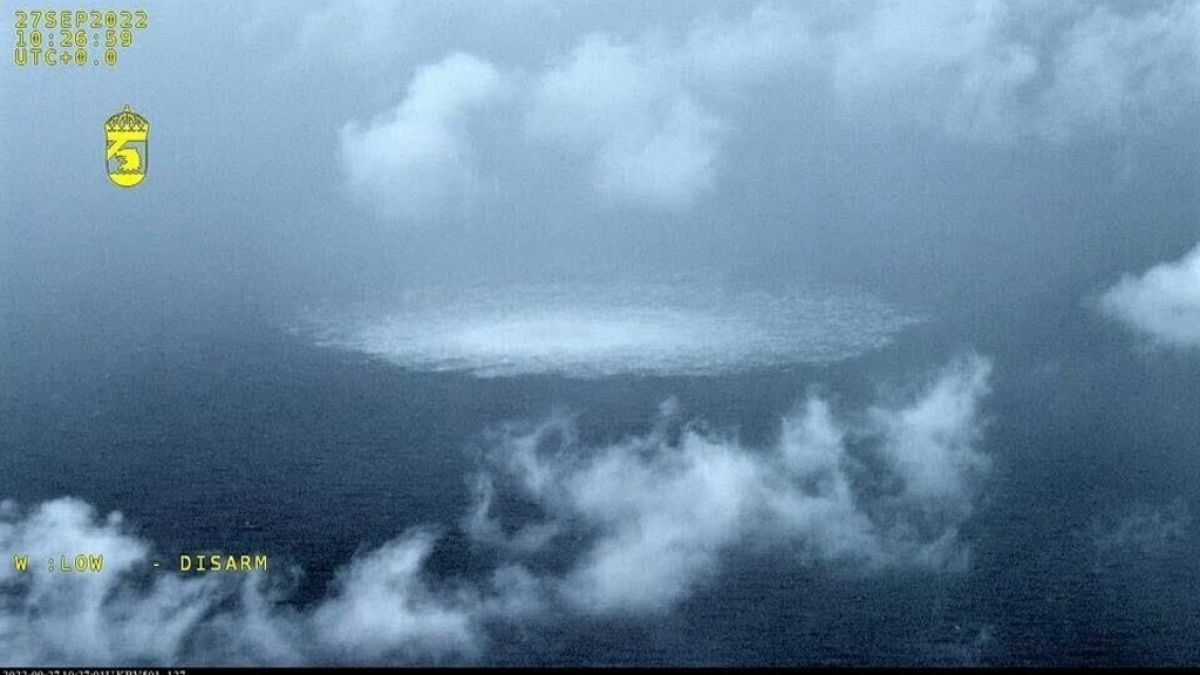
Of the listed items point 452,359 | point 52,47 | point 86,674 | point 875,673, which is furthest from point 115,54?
point 875,673

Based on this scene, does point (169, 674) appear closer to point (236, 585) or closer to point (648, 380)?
point (236, 585)

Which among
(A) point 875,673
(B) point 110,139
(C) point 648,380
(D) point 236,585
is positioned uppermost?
(B) point 110,139

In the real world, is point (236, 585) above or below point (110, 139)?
below

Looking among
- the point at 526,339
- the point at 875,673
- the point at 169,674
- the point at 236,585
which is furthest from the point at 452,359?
the point at 875,673

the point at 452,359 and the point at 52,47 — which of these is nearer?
the point at 52,47
